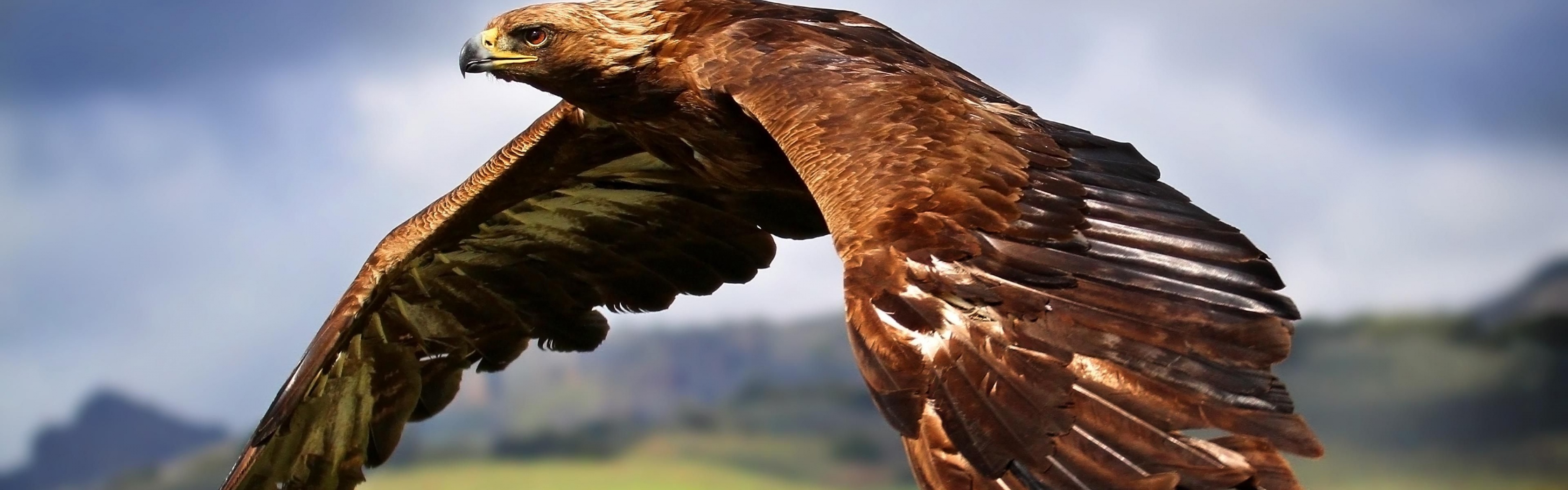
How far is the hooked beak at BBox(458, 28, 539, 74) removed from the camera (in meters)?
6.12

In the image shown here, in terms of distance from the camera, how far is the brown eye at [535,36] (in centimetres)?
610

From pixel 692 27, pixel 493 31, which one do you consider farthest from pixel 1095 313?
pixel 493 31

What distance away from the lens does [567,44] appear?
6.02 m

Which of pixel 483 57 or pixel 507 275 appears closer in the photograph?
pixel 483 57

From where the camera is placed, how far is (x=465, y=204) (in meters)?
6.87

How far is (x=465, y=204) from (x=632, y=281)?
0.88 meters

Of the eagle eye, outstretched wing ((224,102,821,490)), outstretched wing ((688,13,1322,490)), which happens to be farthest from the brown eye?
outstretched wing ((688,13,1322,490))

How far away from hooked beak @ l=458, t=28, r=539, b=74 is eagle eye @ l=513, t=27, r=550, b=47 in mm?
46

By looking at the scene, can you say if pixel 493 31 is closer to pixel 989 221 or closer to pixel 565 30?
pixel 565 30

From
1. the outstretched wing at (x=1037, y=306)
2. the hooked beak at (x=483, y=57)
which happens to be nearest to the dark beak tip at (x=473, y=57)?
the hooked beak at (x=483, y=57)

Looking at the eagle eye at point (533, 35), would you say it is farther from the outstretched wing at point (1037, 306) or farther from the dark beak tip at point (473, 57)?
the outstretched wing at point (1037, 306)

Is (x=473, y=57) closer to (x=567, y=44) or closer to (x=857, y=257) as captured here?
(x=567, y=44)

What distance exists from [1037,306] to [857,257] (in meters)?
0.45

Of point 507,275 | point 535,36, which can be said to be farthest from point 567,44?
point 507,275
